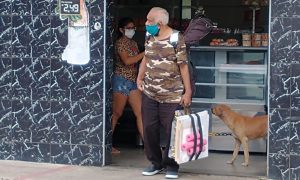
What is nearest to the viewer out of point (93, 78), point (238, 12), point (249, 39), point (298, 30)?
point (298, 30)

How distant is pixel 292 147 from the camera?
21.5 ft

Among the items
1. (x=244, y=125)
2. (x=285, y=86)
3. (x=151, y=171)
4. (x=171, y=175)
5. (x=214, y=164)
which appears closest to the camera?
(x=285, y=86)

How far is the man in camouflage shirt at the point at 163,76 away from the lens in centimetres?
655

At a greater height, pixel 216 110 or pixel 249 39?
pixel 249 39

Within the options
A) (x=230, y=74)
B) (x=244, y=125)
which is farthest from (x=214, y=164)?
(x=230, y=74)

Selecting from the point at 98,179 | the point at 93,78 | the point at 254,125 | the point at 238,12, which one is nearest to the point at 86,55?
the point at 93,78

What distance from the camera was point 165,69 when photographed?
6.57 m

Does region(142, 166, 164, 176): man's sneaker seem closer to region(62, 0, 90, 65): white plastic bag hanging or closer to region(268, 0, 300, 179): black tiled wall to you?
region(268, 0, 300, 179): black tiled wall

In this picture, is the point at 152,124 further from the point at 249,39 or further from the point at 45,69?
the point at 249,39

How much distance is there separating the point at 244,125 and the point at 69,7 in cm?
239

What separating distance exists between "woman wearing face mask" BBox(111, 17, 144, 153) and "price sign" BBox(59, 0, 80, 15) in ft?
2.36

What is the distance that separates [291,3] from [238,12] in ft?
8.60

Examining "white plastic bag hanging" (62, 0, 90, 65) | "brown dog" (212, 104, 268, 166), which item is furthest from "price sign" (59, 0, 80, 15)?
"brown dog" (212, 104, 268, 166)

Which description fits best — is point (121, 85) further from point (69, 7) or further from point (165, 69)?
point (165, 69)
